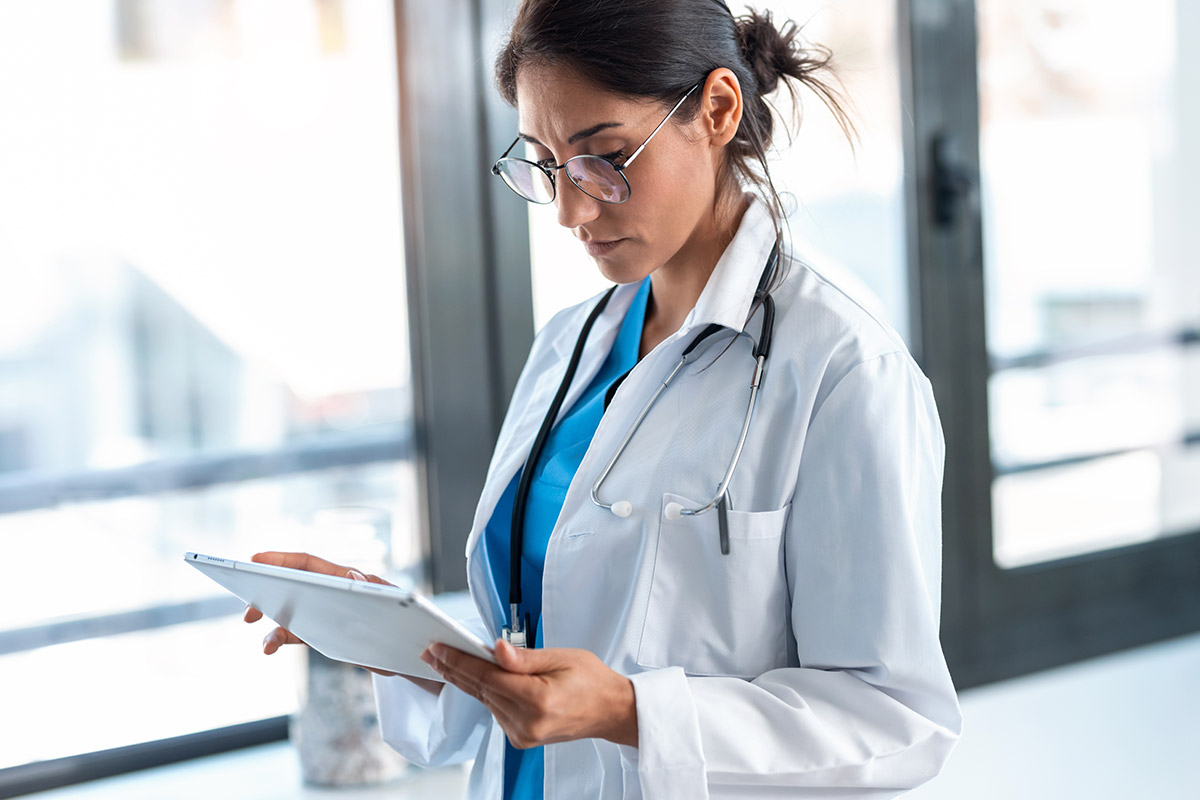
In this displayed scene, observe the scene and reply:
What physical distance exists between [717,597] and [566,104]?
1.59 ft

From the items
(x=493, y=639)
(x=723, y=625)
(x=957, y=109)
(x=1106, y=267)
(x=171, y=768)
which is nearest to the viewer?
(x=723, y=625)

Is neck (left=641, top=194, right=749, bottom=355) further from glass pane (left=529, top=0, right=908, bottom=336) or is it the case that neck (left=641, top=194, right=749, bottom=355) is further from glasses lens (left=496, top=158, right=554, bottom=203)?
glass pane (left=529, top=0, right=908, bottom=336)

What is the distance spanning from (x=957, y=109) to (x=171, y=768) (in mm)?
1834

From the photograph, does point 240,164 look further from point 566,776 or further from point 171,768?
point 566,776

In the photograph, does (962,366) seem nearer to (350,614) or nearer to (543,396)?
(543,396)

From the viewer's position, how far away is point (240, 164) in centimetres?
170

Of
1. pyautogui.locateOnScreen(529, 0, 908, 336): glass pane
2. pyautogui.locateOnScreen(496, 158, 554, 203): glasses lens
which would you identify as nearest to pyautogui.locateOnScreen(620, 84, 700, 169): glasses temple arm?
pyautogui.locateOnScreen(496, 158, 554, 203): glasses lens

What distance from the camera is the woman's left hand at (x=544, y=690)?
32.3 inches

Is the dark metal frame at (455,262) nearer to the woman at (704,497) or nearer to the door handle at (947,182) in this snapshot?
the woman at (704,497)

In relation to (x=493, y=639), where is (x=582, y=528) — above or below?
above

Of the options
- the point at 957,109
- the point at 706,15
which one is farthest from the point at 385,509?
the point at 957,109

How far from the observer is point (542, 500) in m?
1.17

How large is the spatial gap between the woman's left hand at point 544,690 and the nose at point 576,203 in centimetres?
43

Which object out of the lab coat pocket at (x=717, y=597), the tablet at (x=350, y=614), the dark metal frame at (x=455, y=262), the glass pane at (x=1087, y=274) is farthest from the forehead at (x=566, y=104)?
the glass pane at (x=1087, y=274)
